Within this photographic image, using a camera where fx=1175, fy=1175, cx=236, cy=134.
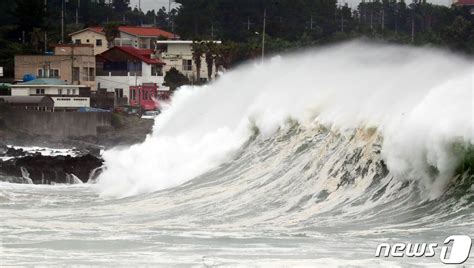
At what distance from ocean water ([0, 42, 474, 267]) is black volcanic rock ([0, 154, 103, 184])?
175 cm

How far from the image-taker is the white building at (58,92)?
66938 millimetres

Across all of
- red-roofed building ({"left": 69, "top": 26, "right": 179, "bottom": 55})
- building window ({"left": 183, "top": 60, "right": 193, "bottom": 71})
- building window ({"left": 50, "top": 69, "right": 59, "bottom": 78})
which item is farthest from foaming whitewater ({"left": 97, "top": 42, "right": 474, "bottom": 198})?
building window ({"left": 183, "top": 60, "right": 193, "bottom": 71})

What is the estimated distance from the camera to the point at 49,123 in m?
56.6

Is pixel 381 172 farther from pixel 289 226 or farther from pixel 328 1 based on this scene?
pixel 328 1

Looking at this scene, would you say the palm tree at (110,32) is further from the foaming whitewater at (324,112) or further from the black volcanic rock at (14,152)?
the foaming whitewater at (324,112)

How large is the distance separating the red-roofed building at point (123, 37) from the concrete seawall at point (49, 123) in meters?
32.2

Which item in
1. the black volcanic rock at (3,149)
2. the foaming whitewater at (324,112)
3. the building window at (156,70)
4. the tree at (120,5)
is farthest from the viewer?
the tree at (120,5)

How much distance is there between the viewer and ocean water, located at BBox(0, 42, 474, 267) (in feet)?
54.2

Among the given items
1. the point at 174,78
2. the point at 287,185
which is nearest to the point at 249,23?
the point at 174,78

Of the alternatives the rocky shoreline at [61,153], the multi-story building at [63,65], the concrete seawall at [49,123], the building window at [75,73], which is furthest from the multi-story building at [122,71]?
the concrete seawall at [49,123]

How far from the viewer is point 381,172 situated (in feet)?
70.3

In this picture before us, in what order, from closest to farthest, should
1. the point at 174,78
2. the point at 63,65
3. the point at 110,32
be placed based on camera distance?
1. the point at 63,65
2. the point at 174,78
3. the point at 110,32

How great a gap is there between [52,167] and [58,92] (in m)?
33.2

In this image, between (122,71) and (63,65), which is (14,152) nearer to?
(63,65)
